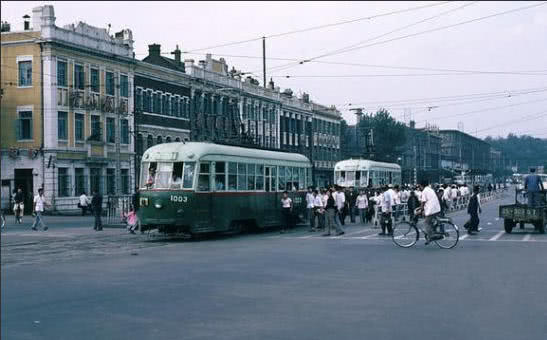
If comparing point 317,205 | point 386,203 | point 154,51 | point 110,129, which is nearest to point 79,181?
point 110,129

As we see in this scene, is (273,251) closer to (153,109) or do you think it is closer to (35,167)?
(35,167)

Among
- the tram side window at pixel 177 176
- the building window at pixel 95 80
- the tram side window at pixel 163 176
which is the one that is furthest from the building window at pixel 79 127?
the tram side window at pixel 177 176

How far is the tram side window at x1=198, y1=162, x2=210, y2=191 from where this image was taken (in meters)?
23.5

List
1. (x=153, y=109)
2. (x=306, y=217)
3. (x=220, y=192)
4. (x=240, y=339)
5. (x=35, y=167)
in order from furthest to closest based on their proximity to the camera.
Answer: (x=153, y=109), (x=35, y=167), (x=306, y=217), (x=220, y=192), (x=240, y=339)

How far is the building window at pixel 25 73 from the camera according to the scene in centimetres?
4631

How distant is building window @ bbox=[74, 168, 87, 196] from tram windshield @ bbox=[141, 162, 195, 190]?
26110 millimetres

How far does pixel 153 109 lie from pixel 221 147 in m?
33.3

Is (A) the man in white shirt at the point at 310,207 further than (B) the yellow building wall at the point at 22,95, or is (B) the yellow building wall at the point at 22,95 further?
(B) the yellow building wall at the point at 22,95

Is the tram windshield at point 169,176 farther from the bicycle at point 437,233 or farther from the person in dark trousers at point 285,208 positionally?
the bicycle at point 437,233

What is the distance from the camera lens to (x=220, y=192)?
2434cm

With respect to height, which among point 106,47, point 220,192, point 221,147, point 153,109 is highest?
point 106,47

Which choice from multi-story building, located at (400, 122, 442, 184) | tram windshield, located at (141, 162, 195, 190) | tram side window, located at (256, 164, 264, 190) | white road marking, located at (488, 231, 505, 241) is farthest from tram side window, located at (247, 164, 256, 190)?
multi-story building, located at (400, 122, 442, 184)

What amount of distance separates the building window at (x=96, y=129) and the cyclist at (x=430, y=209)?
3485 cm

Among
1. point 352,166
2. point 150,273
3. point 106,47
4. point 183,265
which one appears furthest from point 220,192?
point 106,47
